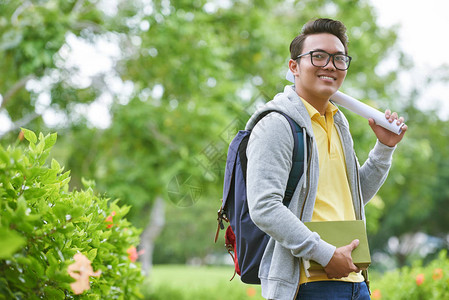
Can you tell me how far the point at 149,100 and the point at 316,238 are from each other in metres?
8.24

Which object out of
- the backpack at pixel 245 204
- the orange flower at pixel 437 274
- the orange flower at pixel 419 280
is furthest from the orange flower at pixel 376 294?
the backpack at pixel 245 204

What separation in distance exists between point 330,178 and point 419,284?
294 cm

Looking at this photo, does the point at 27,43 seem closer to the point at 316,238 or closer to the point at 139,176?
the point at 139,176

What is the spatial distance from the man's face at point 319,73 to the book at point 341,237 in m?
0.53

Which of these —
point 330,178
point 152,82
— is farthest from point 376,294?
point 152,82

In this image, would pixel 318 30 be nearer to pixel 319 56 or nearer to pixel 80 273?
pixel 319 56

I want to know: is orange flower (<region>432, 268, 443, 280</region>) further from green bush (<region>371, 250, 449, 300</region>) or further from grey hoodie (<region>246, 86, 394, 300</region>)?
grey hoodie (<region>246, 86, 394, 300</region>)

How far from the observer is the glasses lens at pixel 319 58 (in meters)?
1.89

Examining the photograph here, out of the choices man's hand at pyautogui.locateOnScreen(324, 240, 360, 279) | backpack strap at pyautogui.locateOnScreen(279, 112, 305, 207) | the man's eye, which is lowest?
man's hand at pyautogui.locateOnScreen(324, 240, 360, 279)

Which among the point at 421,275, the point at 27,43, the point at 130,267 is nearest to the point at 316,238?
the point at 130,267

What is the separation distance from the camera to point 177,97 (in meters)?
9.40

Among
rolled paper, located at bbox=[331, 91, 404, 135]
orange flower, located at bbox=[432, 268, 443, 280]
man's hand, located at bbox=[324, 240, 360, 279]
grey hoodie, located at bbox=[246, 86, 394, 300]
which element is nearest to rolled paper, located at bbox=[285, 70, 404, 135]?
rolled paper, located at bbox=[331, 91, 404, 135]

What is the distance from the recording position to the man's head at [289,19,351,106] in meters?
1.90

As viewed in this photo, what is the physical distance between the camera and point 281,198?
5.49 feet
